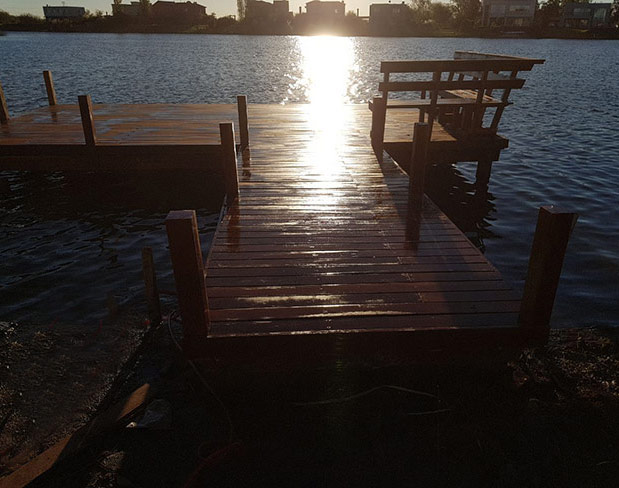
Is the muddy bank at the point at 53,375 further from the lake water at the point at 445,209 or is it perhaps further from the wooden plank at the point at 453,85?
the wooden plank at the point at 453,85

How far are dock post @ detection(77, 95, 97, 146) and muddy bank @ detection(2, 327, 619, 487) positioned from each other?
7851mm

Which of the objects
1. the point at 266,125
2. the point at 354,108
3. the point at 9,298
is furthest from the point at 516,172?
→ the point at 9,298

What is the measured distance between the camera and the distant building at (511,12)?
10769 centimetres

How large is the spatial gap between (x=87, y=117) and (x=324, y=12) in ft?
509

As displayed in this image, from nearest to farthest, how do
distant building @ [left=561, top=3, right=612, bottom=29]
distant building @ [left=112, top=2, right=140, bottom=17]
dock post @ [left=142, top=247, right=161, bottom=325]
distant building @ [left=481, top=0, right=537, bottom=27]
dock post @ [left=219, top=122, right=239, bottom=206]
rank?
dock post @ [left=142, top=247, right=161, bottom=325] < dock post @ [left=219, top=122, right=239, bottom=206] < distant building @ [left=561, top=3, right=612, bottom=29] < distant building @ [left=481, top=0, right=537, bottom=27] < distant building @ [left=112, top=2, right=140, bottom=17]

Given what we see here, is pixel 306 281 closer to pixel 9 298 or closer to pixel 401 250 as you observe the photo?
pixel 401 250

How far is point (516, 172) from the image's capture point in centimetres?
1470

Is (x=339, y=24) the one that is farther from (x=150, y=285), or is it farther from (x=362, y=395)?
(x=362, y=395)

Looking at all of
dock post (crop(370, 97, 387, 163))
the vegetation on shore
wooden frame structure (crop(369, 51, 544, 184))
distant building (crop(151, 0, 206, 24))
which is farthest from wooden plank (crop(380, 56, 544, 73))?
distant building (crop(151, 0, 206, 24))

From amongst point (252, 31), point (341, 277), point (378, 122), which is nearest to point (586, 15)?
point (252, 31)

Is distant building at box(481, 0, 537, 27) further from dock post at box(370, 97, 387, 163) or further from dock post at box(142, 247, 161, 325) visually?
dock post at box(142, 247, 161, 325)

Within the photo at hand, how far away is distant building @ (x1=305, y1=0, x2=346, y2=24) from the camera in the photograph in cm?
14588

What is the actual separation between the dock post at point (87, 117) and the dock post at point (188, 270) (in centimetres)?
843

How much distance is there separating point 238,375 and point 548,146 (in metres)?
17.5
